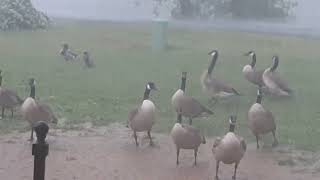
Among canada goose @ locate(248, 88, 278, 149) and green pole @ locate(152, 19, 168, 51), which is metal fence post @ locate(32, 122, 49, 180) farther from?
green pole @ locate(152, 19, 168, 51)

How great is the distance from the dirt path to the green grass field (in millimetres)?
575

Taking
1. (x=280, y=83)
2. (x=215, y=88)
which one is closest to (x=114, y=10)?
(x=280, y=83)

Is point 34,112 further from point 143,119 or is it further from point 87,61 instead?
point 87,61

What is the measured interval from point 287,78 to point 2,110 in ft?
21.3

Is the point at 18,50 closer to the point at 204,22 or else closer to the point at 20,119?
the point at 20,119

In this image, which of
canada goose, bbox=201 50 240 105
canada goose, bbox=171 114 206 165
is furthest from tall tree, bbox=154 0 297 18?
canada goose, bbox=171 114 206 165

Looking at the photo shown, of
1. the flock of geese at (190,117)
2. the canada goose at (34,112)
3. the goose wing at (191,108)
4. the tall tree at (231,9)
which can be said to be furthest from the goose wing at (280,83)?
the tall tree at (231,9)

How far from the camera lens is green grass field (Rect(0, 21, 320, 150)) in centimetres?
1071

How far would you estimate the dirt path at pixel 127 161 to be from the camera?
8.02 metres

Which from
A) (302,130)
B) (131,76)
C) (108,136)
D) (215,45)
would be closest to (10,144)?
(108,136)

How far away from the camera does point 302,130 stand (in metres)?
10.1

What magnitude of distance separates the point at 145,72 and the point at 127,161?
694cm

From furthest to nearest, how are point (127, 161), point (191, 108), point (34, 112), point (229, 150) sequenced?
point (191, 108) → point (34, 112) → point (127, 161) → point (229, 150)

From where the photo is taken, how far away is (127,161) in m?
8.62
